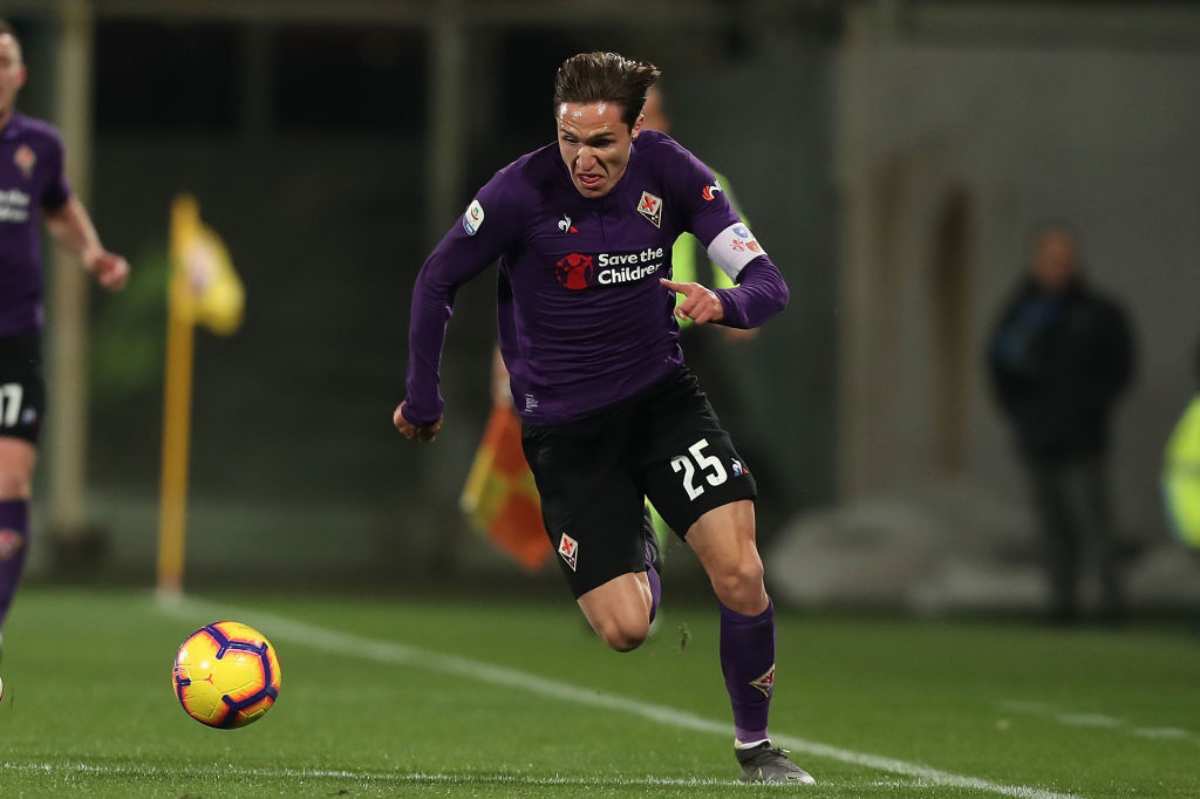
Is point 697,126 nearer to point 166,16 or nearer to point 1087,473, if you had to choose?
point 166,16

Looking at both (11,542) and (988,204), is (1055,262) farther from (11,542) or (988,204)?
(11,542)

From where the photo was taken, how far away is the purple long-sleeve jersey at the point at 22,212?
862 cm

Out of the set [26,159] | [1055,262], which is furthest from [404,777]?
[1055,262]

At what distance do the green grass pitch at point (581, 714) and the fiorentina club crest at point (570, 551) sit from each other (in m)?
0.57

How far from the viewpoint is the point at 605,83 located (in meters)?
6.54

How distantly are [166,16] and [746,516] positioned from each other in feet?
53.5

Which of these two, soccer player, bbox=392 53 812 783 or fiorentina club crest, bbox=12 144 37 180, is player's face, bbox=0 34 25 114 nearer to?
fiorentina club crest, bbox=12 144 37 180

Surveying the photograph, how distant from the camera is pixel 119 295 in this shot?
23703 mm

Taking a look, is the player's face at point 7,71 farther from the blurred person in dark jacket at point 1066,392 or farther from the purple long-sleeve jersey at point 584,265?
the blurred person in dark jacket at point 1066,392

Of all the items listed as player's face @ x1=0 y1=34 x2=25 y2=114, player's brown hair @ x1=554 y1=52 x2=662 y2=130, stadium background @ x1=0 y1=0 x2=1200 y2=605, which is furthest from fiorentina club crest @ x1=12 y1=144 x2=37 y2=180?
stadium background @ x1=0 y1=0 x2=1200 y2=605

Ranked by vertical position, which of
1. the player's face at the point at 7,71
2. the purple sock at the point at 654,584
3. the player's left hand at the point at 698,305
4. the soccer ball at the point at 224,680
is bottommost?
the soccer ball at the point at 224,680

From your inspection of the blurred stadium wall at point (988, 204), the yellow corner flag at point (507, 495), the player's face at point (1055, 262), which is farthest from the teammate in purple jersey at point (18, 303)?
the blurred stadium wall at point (988, 204)

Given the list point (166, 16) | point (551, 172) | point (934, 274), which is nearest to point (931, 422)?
point (934, 274)

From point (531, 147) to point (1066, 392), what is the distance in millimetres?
11249
